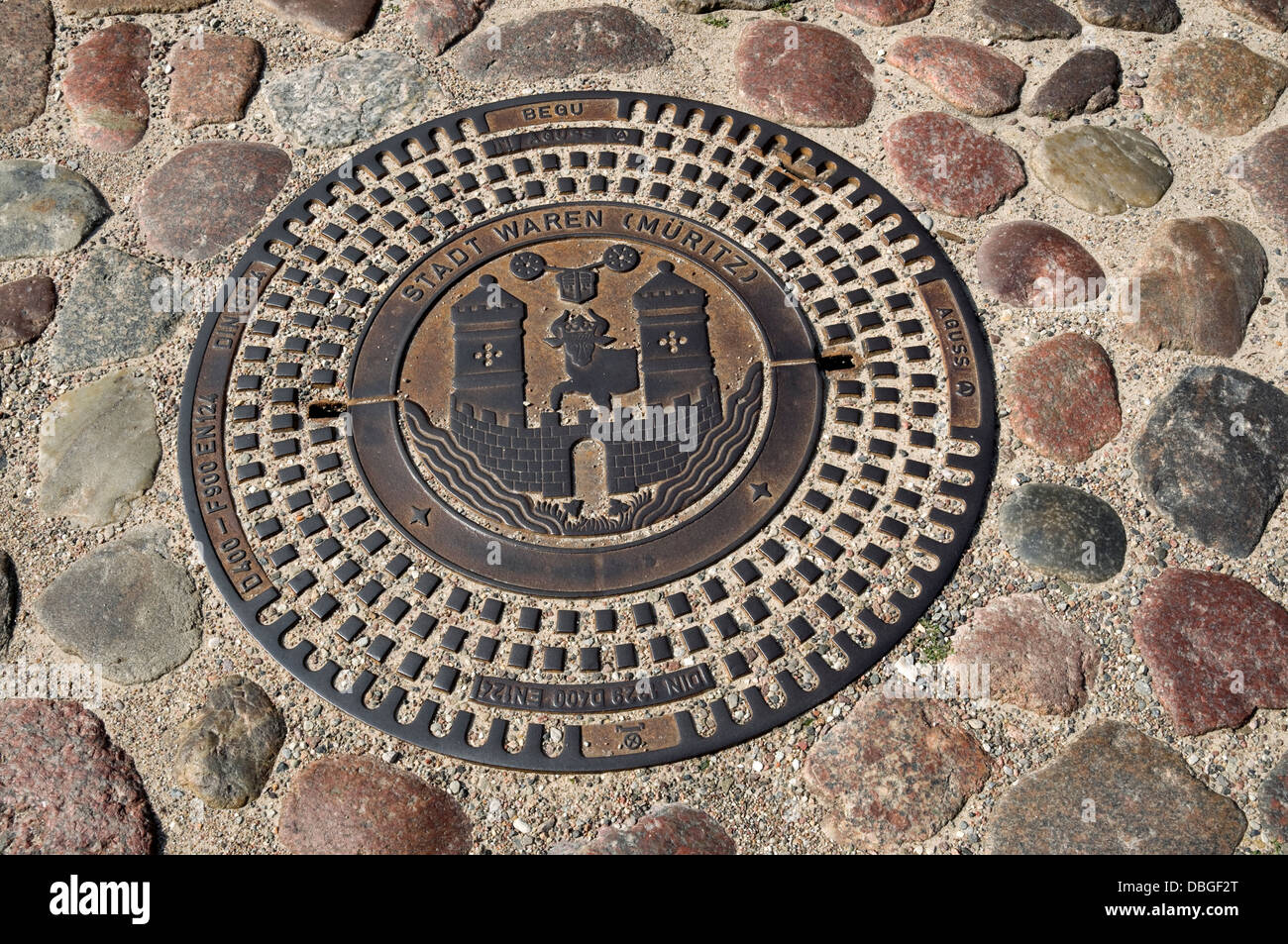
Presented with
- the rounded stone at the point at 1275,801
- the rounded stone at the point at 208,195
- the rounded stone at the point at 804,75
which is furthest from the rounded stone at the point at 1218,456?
the rounded stone at the point at 208,195

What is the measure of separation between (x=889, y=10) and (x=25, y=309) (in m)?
3.90

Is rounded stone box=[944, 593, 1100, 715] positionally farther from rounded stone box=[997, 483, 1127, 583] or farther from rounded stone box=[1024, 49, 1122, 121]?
rounded stone box=[1024, 49, 1122, 121]

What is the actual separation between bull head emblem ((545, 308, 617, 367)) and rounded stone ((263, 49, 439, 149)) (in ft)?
4.71

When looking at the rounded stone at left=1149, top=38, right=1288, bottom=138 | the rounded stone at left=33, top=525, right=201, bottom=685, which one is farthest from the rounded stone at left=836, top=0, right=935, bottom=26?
→ the rounded stone at left=33, top=525, right=201, bottom=685

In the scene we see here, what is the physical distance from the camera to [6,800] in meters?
3.14

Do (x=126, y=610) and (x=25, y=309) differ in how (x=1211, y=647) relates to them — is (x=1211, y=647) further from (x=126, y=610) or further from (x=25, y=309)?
(x=25, y=309)

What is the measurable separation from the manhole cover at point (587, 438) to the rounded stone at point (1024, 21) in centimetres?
113

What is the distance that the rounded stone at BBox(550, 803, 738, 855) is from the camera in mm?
3086

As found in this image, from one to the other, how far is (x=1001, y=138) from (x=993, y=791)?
2.80 metres

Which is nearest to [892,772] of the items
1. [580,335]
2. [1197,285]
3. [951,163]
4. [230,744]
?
[580,335]

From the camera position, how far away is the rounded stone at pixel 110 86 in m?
4.66

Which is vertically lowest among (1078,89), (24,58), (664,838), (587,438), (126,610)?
(664,838)

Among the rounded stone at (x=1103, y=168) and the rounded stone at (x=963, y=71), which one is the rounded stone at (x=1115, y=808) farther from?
the rounded stone at (x=963, y=71)

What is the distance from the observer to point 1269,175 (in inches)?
Result: 177
